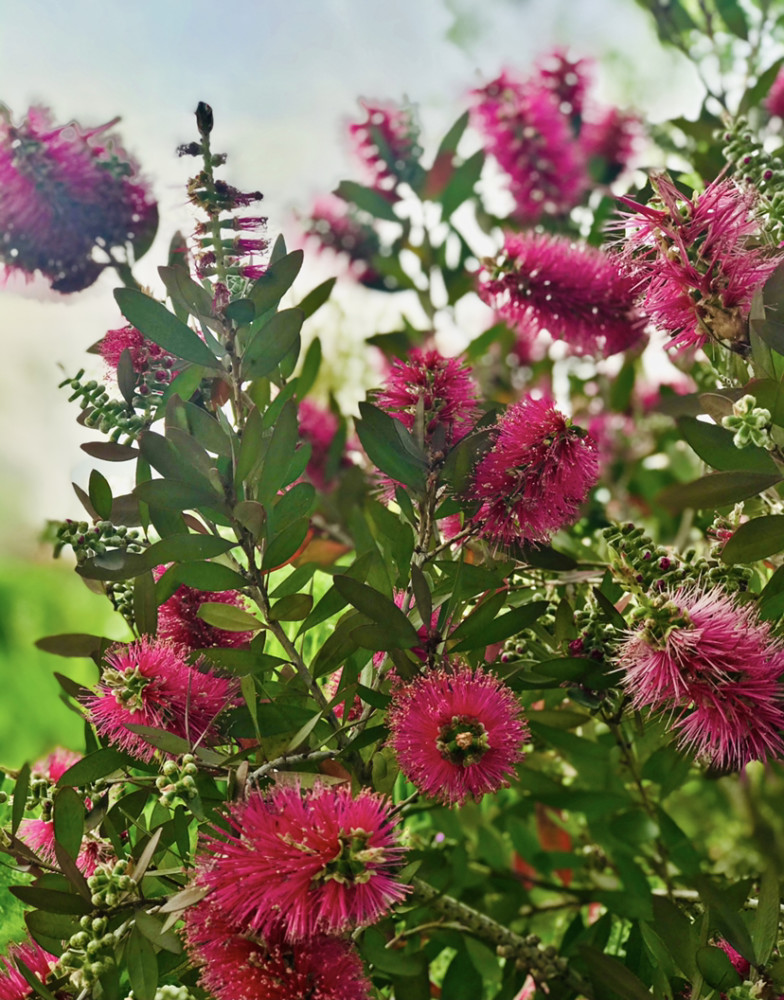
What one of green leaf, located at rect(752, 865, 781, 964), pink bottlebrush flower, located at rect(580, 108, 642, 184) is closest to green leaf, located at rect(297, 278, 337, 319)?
green leaf, located at rect(752, 865, 781, 964)

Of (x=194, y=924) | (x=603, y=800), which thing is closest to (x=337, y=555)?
(x=603, y=800)

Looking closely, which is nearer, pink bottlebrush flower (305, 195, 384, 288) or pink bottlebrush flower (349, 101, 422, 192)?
pink bottlebrush flower (349, 101, 422, 192)

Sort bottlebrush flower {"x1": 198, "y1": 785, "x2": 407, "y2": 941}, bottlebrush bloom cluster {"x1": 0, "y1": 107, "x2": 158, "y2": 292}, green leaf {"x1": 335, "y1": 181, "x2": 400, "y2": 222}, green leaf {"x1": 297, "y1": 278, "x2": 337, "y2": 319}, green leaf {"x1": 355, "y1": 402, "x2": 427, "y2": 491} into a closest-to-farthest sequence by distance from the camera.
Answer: bottlebrush flower {"x1": 198, "y1": 785, "x2": 407, "y2": 941}, green leaf {"x1": 355, "y1": 402, "x2": 427, "y2": 491}, bottlebrush bloom cluster {"x1": 0, "y1": 107, "x2": 158, "y2": 292}, green leaf {"x1": 297, "y1": 278, "x2": 337, "y2": 319}, green leaf {"x1": 335, "y1": 181, "x2": 400, "y2": 222}

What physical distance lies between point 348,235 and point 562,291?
2.01ft

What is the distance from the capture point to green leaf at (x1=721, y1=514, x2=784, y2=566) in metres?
0.41

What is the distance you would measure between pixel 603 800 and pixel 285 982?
32 centimetres

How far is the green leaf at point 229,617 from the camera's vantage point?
43cm

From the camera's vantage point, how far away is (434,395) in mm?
462

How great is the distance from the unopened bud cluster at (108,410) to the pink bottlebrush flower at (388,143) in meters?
0.60

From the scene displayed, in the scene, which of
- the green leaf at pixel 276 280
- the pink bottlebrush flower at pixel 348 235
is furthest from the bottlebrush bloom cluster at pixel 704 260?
the pink bottlebrush flower at pixel 348 235

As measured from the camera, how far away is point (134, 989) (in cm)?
37

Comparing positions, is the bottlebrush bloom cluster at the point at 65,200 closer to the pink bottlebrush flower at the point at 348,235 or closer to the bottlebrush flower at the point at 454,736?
the bottlebrush flower at the point at 454,736

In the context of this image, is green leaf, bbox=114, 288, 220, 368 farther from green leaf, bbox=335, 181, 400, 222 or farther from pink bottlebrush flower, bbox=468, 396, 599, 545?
green leaf, bbox=335, 181, 400, 222

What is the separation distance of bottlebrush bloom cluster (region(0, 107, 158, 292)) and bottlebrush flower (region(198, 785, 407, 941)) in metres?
0.36
